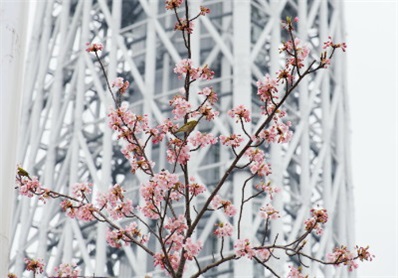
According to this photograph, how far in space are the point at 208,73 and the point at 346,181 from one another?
1607 inches

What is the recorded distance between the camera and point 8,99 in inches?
493

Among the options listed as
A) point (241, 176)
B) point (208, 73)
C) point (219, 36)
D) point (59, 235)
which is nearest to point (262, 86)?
point (208, 73)

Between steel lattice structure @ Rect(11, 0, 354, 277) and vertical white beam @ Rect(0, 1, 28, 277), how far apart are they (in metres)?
33.2

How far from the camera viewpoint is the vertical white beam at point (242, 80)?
45.6 metres

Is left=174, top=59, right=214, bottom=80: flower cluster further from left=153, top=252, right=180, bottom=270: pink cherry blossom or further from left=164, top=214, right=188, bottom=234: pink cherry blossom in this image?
left=153, top=252, right=180, bottom=270: pink cherry blossom

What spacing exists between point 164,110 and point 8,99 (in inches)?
1488

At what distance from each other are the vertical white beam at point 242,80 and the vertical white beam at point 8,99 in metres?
32.9

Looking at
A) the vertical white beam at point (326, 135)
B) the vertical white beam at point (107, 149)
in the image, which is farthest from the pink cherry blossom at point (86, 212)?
the vertical white beam at point (326, 135)

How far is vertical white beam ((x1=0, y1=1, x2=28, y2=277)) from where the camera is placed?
40.6ft

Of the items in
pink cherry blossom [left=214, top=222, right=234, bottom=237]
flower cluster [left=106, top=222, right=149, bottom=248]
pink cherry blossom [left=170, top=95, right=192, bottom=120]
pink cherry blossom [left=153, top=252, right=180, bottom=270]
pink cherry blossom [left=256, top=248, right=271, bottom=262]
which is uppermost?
pink cherry blossom [left=170, top=95, right=192, bottom=120]

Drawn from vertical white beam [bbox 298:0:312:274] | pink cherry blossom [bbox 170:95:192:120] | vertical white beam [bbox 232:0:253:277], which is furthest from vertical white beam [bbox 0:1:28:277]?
vertical white beam [bbox 298:0:312:274]

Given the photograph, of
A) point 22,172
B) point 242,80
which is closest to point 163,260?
point 22,172

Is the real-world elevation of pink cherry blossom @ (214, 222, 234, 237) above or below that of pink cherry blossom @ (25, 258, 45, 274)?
above

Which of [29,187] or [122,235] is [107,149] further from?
[122,235]
